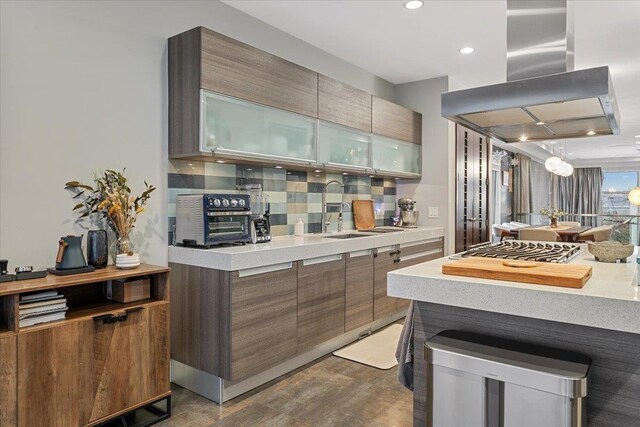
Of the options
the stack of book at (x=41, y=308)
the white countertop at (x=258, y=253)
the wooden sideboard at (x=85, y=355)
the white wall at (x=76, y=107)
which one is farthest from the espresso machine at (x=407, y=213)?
the stack of book at (x=41, y=308)

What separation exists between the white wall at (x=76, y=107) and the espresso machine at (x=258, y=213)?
609mm

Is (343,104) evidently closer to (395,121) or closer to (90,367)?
(395,121)

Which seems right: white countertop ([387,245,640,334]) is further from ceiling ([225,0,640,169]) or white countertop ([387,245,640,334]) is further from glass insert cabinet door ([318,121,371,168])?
ceiling ([225,0,640,169])

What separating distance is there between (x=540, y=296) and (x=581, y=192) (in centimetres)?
1430

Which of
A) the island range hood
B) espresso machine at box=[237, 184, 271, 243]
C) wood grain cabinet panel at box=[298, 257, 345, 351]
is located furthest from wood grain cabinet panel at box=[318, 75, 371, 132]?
the island range hood

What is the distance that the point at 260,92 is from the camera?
9.34ft

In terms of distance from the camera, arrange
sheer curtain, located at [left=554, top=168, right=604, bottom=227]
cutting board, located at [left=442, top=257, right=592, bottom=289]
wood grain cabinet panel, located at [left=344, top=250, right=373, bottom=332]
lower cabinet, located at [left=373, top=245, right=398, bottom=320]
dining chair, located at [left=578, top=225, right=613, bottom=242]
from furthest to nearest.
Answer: sheer curtain, located at [left=554, top=168, right=604, bottom=227] → dining chair, located at [left=578, top=225, right=613, bottom=242] → lower cabinet, located at [left=373, top=245, right=398, bottom=320] → wood grain cabinet panel, located at [left=344, top=250, right=373, bottom=332] → cutting board, located at [left=442, top=257, right=592, bottom=289]

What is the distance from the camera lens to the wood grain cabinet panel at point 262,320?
7.86 feet

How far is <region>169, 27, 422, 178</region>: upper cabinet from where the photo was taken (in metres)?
2.54

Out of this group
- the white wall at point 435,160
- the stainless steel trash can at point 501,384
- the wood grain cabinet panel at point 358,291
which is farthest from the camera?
the white wall at point 435,160

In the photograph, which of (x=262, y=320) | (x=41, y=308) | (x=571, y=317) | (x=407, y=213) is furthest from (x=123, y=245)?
(x=407, y=213)

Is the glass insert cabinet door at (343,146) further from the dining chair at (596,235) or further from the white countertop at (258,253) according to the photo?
the dining chair at (596,235)

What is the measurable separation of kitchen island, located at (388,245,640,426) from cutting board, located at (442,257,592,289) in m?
0.03

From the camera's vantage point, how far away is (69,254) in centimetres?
205
